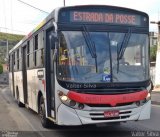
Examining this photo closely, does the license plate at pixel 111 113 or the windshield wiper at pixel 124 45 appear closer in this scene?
the license plate at pixel 111 113

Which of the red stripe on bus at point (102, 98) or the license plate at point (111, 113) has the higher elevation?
the red stripe on bus at point (102, 98)

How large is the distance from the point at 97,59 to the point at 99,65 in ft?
0.48

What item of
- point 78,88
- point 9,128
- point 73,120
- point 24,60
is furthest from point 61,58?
point 24,60

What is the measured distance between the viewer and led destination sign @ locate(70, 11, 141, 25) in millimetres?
9812

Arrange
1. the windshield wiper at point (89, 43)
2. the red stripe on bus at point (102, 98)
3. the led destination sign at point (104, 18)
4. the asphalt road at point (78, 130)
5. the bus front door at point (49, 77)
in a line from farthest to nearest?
the asphalt road at point (78, 130), the bus front door at point (49, 77), the led destination sign at point (104, 18), the windshield wiper at point (89, 43), the red stripe on bus at point (102, 98)

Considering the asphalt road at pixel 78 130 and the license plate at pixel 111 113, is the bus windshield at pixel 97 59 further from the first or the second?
the asphalt road at pixel 78 130

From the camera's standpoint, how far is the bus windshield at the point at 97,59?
948 cm

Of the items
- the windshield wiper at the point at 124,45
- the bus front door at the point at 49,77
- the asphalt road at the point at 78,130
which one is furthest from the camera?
the asphalt road at the point at 78,130

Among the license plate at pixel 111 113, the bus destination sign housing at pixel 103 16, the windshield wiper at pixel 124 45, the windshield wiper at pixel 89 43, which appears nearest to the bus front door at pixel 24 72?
the bus destination sign housing at pixel 103 16

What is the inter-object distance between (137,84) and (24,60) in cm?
730

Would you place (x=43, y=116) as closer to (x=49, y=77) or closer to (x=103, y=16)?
(x=49, y=77)

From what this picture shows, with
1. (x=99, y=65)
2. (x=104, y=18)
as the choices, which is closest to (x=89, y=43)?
(x=99, y=65)

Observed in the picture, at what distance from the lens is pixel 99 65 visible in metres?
9.52

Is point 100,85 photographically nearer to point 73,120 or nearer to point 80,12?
point 73,120
